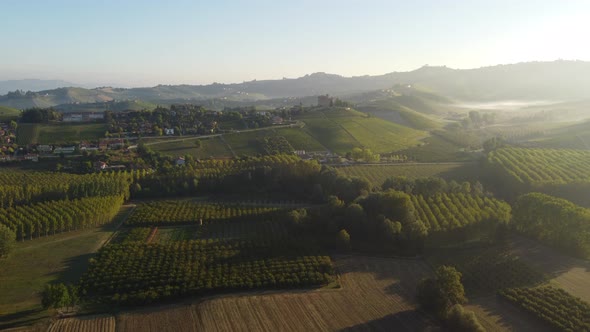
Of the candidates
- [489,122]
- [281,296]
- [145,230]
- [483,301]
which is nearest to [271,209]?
[145,230]

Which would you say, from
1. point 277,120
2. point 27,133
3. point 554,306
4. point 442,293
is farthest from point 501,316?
point 27,133

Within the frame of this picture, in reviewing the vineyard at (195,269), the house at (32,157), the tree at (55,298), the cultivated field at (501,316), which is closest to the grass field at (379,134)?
the vineyard at (195,269)

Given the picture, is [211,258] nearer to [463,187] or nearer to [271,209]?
[271,209]

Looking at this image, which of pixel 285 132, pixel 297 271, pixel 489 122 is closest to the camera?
pixel 297 271

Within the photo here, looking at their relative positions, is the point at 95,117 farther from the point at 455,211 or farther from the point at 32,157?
the point at 455,211

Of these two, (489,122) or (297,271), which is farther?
(489,122)

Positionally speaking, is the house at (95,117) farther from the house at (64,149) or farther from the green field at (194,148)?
the green field at (194,148)
